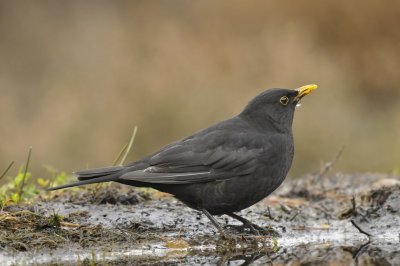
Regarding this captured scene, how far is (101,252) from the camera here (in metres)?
6.35

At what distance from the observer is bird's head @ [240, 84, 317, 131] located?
7.70m

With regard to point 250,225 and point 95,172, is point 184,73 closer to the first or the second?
point 250,225

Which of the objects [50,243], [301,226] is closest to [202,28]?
[301,226]

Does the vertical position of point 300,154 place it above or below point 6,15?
below

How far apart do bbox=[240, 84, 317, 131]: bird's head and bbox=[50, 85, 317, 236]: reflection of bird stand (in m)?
0.19

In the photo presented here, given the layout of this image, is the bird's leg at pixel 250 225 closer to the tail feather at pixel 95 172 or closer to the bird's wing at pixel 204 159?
the bird's wing at pixel 204 159

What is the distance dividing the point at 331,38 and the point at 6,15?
6144mm

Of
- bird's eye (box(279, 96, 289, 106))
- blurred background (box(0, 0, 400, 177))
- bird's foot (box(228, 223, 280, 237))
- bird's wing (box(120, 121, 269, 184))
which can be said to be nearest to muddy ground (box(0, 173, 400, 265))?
bird's foot (box(228, 223, 280, 237))

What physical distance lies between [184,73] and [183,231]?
8.56 meters

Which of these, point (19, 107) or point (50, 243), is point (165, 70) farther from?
point (50, 243)

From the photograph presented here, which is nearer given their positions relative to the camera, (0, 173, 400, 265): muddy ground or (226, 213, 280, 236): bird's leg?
(0, 173, 400, 265): muddy ground

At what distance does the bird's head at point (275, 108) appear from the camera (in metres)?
7.70

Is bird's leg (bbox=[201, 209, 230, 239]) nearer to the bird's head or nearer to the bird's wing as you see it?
the bird's wing

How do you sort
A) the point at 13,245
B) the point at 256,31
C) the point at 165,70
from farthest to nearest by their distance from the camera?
the point at 256,31 < the point at 165,70 < the point at 13,245
